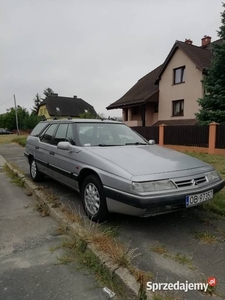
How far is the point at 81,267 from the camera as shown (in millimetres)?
2529

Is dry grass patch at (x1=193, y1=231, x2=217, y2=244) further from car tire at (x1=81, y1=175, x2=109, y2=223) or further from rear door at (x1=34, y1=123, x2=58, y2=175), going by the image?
rear door at (x1=34, y1=123, x2=58, y2=175)

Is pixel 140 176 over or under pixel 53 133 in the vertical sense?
under

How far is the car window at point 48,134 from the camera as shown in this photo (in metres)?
5.25

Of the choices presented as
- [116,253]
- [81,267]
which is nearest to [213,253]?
[116,253]

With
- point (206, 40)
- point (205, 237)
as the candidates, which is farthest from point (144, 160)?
point (206, 40)

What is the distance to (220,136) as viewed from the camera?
11.0 metres

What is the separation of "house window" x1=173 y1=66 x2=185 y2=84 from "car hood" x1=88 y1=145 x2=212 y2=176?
17062 millimetres

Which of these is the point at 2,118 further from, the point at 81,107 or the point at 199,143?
the point at 199,143

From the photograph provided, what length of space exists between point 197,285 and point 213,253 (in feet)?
2.26

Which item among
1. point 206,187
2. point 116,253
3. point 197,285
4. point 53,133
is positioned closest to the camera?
point 197,285

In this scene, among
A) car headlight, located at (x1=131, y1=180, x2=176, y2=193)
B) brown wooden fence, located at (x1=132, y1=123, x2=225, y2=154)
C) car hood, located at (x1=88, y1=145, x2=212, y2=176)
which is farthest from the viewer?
brown wooden fence, located at (x1=132, y1=123, x2=225, y2=154)

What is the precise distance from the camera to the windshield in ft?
14.0

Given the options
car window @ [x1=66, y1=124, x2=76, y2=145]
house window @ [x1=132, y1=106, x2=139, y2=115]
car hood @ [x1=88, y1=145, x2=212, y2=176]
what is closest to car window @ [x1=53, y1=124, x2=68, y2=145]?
car window @ [x1=66, y1=124, x2=76, y2=145]

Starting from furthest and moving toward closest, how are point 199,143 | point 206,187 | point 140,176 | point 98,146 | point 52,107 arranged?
point 52,107 → point 199,143 → point 98,146 → point 206,187 → point 140,176
